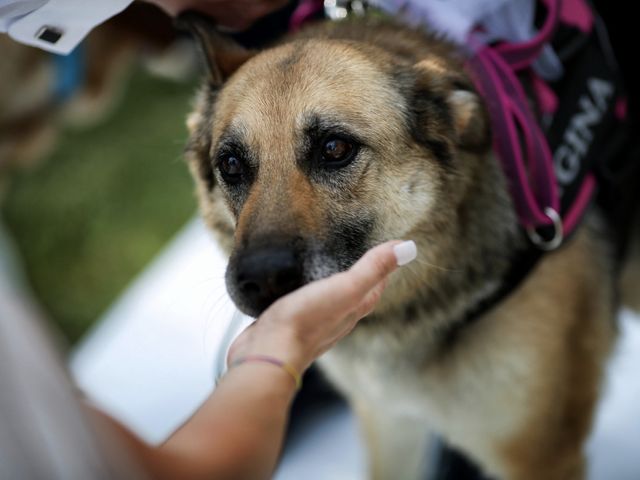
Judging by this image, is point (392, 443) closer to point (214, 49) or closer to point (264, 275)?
point (264, 275)

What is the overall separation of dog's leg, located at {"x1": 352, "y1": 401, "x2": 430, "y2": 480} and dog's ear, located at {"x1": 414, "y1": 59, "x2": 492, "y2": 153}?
92 centimetres

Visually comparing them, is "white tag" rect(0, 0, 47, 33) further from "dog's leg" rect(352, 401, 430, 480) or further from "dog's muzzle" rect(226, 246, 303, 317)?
"dog's leg" rect(352, 401, 430, 480)

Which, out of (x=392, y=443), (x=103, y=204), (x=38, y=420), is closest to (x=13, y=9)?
(x=38, y=420)

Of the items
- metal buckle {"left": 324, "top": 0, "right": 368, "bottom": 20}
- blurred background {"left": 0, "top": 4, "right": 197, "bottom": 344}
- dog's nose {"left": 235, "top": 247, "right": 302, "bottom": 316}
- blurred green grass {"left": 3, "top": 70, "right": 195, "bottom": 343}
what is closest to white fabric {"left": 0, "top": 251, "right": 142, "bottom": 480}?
dog's nose {"left": 235, "top": 247, "right": 302, "bottom": 316}

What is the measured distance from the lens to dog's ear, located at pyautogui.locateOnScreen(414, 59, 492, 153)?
158 centimetres

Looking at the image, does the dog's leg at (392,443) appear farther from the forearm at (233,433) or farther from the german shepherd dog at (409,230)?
the forearm at (233,433)

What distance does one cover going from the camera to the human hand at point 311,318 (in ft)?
3.29

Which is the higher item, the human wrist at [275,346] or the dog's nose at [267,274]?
the human wrist at [275,346]

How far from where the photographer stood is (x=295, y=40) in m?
1.70

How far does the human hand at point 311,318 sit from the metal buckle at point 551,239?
2.16ft

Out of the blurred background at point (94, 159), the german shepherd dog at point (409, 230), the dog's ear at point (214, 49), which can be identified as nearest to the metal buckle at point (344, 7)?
the german shepherd dog at point (409, 230)

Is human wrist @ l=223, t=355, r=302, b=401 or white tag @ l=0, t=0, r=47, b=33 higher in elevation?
white tag @ l=0, t=0, r=47, b=33

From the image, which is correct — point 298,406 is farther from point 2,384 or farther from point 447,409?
point 2,384

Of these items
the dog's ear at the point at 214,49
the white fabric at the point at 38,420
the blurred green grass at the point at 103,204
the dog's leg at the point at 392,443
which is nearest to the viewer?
the white fabric at the point at 38,420
